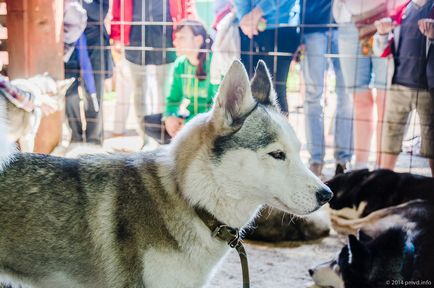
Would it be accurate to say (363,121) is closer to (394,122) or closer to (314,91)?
(394,122)

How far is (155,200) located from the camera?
1.74m

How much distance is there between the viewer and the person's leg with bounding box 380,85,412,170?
384cm

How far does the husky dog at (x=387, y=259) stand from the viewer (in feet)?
7.95

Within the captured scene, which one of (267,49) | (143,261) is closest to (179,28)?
(267,49)

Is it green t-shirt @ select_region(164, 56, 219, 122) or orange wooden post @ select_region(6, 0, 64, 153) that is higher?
orange wooden post @ select_region(6, 0, 64, 153)

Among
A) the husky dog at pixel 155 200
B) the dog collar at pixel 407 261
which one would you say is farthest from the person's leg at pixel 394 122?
the husky dog at pixel 155 200

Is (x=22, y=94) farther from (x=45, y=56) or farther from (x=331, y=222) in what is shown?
(x=331, y=222)

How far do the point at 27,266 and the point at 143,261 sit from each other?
0.39m

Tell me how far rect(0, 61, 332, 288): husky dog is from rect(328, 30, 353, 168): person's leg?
236cm

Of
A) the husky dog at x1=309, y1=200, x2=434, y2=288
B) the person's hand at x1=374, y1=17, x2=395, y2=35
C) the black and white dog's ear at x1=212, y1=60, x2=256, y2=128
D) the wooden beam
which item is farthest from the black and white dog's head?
the wooden beam

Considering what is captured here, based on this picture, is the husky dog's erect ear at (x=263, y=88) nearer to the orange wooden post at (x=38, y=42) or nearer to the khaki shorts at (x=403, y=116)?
the khaki shorts at (x=403, y=116)

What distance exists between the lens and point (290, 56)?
4.09 metres

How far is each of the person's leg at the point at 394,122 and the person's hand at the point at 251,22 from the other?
1.18m

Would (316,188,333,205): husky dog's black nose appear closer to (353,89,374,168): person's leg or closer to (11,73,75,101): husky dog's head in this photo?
(353,89,374,168): person's leg
